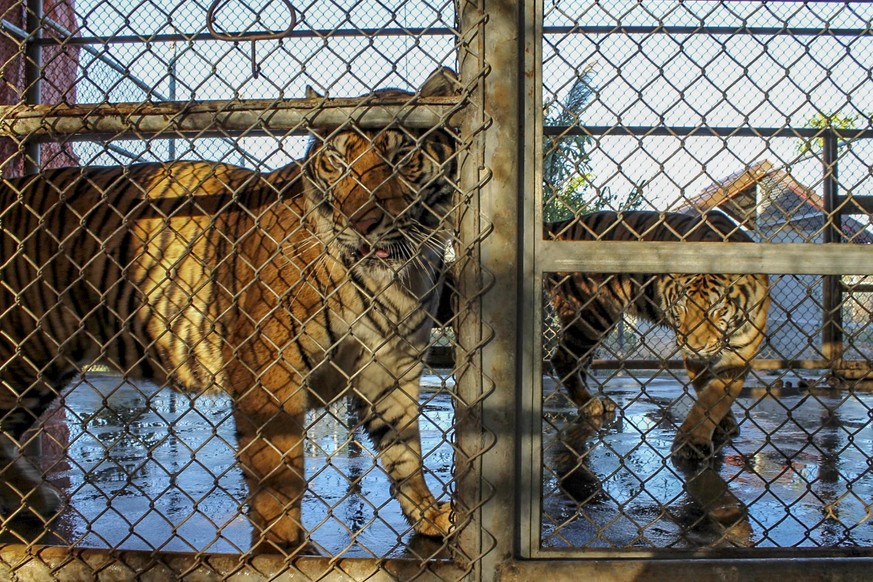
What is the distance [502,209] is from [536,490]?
618 millimetres

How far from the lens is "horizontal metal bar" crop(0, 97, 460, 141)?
168cm

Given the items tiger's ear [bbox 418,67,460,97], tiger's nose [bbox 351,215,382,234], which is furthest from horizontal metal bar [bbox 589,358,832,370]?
tiger's ear [bbox 418,67,460,97]

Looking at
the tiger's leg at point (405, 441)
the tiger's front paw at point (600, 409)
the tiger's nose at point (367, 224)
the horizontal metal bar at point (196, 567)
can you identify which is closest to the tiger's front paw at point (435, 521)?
the tiger's leg at point (405, 441)

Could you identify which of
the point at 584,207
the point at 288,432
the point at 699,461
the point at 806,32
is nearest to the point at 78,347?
the point at 288,432

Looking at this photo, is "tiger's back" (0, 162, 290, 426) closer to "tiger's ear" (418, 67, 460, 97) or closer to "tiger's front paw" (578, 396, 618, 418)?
"tiger's ear" (418, 67, 460, 97)

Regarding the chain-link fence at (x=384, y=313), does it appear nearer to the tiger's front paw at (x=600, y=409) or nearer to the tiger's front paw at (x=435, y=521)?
the tiger's front paw at (x=435, y=521)

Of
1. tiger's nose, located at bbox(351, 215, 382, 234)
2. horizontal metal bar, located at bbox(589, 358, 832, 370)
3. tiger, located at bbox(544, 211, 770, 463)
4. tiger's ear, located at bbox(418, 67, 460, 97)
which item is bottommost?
horizontal metal bar, located at bbox(589, 358, 832, 370)

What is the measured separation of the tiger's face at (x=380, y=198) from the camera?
2006mm

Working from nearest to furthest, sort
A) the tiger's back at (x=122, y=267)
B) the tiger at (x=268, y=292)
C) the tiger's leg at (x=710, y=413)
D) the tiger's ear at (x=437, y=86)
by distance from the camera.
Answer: the tiger's ear at (x=437, y=86), the tiger at (x=268, y=292), the tiger's back at (x=122, y=267), the tiger's leg at (x=710, y=413)

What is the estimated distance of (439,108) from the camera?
168 cm

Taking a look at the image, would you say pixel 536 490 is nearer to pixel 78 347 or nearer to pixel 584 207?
pixel 584 207

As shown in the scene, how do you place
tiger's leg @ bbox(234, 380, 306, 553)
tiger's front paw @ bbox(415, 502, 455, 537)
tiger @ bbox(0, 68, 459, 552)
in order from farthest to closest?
1. tiger's front paw @ bbox(415, 502, 455, 537)
2. tiger's leg @ bbox(234, 380, 306, 553)
3. tiger @ bbox(0, 68, 459, 552)

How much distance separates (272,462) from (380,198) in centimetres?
81

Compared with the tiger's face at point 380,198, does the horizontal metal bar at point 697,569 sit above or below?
below
